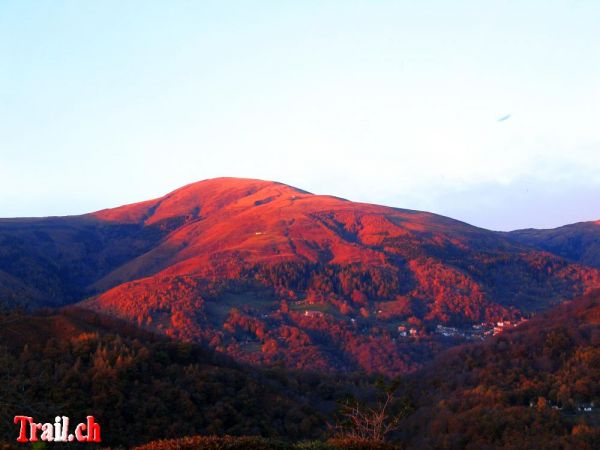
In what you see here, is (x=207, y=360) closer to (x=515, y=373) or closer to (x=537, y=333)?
(x=515, y=373)

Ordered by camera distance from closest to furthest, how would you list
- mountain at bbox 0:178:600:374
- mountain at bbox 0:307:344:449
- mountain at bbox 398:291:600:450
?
mountain at bbox 0:307:344:449 < mountain at bbox 398:291:600:450 < mountain at bbox 0:178:600:374

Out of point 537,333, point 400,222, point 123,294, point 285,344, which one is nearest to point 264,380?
point 537,333

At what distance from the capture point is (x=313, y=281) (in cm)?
13162

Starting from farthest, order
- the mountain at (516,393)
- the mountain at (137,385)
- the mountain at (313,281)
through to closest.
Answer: the mountain at (313,281)
the mountain at (516,393)
the mountain at (137,385)

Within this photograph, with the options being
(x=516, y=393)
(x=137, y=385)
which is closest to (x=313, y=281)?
(x=516, y=393)

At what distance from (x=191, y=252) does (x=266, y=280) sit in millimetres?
46696

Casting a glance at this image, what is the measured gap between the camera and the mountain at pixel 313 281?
98.7m

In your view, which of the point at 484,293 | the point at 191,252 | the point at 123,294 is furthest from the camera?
the point at 191,252

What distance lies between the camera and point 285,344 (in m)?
93.6

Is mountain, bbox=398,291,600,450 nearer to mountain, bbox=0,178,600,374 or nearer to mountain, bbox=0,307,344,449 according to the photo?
mountain, bbox=0,307,344,449

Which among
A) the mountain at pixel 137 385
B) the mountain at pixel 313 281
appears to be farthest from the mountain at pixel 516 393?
the mountain at pixel 313 281

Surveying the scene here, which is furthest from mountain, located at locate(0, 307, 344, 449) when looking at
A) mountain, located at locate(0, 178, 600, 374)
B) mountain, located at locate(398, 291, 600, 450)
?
mountain, located at locate(0, 178, 600, 374)

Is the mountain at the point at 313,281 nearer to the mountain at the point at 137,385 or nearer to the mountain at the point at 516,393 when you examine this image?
the mountain at the point at 516,393

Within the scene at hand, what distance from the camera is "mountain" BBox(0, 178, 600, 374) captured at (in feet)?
324
